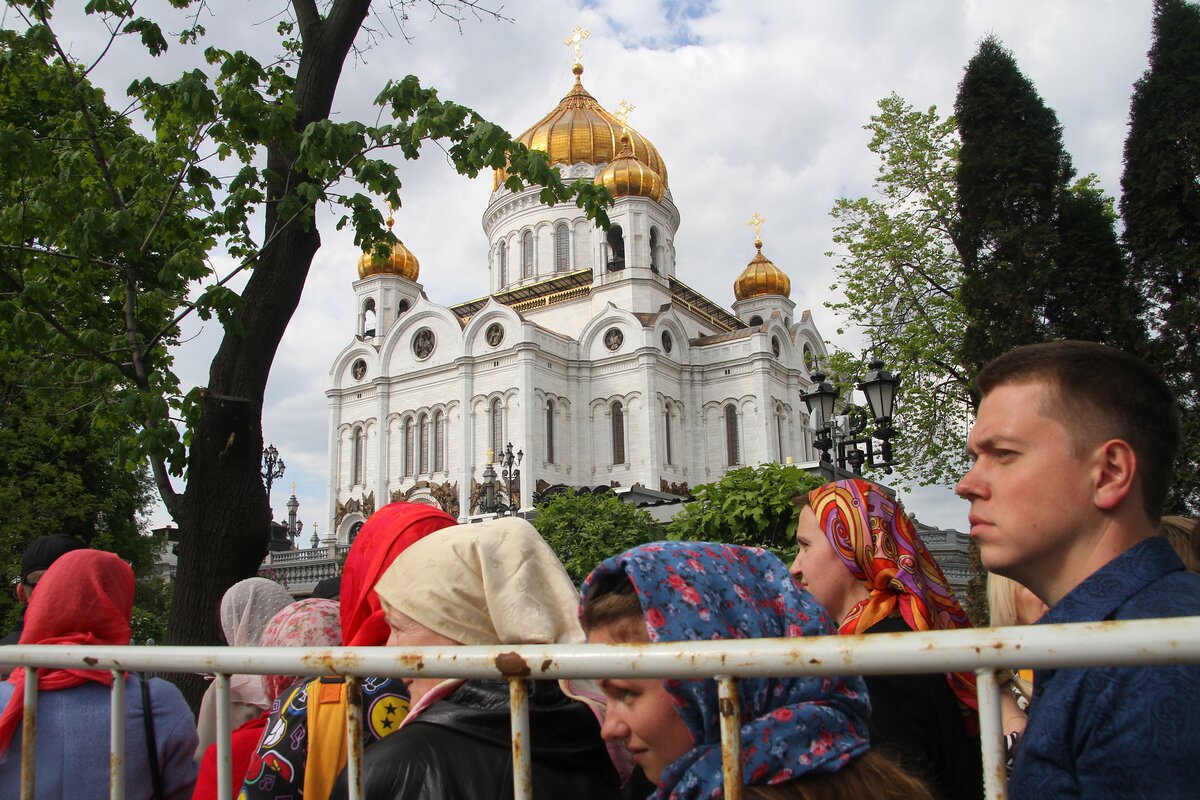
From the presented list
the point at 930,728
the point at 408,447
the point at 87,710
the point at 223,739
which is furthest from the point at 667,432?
the point at 223,739

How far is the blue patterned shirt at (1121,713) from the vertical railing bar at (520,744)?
0.76 m

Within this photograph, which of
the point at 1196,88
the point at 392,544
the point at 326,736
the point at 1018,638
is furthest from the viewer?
the point at 1196,88

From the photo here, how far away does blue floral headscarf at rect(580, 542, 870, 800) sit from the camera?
4.69 feet

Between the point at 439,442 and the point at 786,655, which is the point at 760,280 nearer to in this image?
the point at 439,442

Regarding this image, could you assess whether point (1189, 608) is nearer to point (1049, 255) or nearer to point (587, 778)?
point (587, 778)

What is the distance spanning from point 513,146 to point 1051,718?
480 centimetres

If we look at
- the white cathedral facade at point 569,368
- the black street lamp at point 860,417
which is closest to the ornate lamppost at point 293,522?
the white cathedral facade at point 569,368

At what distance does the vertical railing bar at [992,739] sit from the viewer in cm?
123

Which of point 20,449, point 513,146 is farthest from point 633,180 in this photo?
point 513,146

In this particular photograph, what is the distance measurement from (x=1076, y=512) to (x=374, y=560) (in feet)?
5.98

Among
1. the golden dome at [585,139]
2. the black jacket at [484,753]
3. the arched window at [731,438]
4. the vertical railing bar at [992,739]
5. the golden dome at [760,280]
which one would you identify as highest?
the golden dome at [585,139]

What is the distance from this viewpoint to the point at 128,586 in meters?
3.35

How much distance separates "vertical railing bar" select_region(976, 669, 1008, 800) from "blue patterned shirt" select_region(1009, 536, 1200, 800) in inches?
7.7

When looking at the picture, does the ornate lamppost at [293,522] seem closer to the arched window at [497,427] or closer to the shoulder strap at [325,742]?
the arched window at [497,427]
